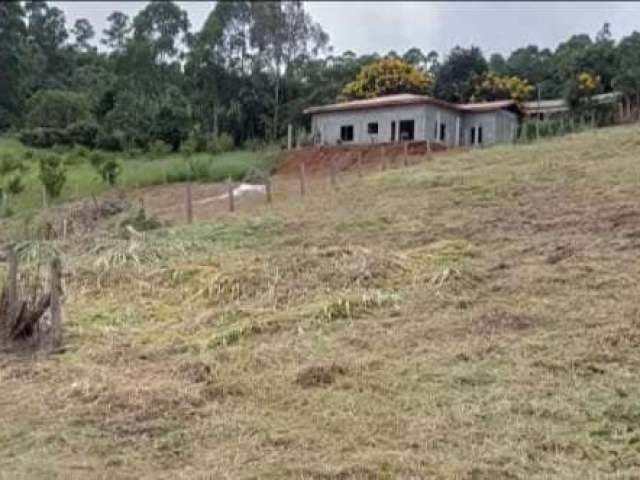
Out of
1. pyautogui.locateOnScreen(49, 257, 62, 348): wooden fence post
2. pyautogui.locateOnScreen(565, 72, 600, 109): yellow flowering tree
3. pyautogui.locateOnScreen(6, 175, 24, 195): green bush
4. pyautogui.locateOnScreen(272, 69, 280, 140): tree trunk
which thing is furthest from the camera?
pyautogui.locateOnScreen(272, 69, 280, 140): tree trunk

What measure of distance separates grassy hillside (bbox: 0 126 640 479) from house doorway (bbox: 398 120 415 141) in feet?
48.5

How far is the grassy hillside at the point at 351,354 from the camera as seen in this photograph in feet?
15.5

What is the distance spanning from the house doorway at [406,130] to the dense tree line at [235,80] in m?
6.94

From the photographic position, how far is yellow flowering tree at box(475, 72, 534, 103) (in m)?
→ 34.0

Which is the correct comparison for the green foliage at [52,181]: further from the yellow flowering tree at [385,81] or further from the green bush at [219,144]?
the yellow flowering tree at [385,81]

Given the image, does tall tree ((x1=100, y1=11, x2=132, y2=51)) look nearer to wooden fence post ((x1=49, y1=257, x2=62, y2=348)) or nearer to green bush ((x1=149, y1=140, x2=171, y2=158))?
green bush ((x1=149, y1=140, x2=171, y2=158))

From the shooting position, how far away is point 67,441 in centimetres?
509

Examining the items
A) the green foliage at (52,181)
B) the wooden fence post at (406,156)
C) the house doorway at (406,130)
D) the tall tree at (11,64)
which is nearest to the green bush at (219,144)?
the house doorway at (406,130)

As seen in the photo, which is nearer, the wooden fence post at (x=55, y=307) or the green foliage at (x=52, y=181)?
the wooden fence post at (x=55, y=307)

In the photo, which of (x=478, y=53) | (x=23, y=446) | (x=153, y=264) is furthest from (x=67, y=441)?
(x=478, y=53)

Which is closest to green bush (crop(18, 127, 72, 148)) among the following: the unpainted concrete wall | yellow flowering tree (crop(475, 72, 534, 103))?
the unpainted concrete wall

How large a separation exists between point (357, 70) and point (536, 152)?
2277cm

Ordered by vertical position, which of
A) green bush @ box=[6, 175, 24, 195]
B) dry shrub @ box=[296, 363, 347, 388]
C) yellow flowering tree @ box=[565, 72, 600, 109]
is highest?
yellow flowering tree @ box=[565, 72, 600, 109]

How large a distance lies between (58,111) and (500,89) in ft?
56.7
